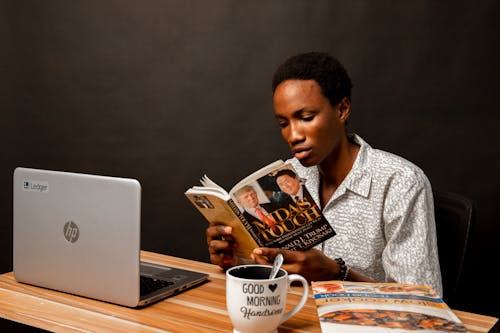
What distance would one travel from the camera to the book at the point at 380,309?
3.42ft

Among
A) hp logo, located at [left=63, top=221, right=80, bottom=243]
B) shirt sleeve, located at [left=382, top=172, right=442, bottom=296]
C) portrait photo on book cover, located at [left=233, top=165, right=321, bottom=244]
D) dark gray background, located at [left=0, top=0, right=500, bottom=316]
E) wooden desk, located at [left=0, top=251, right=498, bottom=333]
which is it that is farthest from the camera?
dark gray background, located at [left=0, top=0, right=500, bottom=316]

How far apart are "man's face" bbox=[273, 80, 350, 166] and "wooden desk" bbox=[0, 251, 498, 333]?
511mm

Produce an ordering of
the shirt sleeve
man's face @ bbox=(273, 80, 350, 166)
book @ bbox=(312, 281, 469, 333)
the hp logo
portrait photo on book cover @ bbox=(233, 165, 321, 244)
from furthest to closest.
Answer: man's face @ bbox=(273, 80, 350, 166) → the shirt sleeve → portrait photo on book cover @ bbox=(233, 165, 321, 244) → the hp logo → book @ bbox=(312, 281, 469, 333)

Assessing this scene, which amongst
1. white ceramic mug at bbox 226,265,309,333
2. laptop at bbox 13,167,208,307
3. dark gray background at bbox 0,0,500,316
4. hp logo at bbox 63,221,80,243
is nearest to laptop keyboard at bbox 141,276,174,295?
laptop at bbox 13,167,208,307

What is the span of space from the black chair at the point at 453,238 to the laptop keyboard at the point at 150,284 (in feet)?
2.51

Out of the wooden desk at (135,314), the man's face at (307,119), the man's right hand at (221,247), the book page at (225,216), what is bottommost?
the wooden desk at (135,314)

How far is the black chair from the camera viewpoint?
1.59 meters

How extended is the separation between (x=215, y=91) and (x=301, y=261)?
4.84 ft

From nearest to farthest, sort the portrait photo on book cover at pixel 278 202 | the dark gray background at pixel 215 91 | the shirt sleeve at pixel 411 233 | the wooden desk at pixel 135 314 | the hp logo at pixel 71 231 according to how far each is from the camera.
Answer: the wooden desk at pixel 135 314, the hp logo at pixel 71 231, the portrait photo on book cover at pixel 278 202, the shirt sleeve at pixel 411 233, the dark gray background at pixel 215 91

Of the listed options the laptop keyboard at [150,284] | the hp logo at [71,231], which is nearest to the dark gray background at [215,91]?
the laptop keyboard at [150,284]

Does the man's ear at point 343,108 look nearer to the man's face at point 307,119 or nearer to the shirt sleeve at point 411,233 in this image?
the man's face at point 307,119

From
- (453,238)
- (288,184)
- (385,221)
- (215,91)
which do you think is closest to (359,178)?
(385,221)

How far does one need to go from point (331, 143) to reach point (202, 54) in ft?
3.88

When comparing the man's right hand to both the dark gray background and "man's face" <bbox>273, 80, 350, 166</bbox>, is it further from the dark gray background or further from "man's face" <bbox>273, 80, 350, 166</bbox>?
the dark gray background
